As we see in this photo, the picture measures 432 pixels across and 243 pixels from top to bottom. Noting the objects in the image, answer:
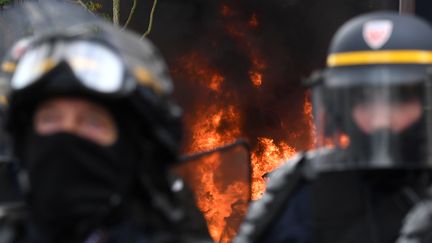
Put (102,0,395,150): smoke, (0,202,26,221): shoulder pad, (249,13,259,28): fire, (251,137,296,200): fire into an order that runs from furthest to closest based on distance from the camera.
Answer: (249,13,259,28): fire, (251,137,296,200): fire, (102,0,395,150): smoke, (0,202,26,221): shoulder pad

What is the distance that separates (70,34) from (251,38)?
17364 millimetres

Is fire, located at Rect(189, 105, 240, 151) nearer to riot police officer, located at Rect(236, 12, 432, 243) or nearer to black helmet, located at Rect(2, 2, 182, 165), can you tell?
riot police officer, located at Rect(236, 12, 432, 243)

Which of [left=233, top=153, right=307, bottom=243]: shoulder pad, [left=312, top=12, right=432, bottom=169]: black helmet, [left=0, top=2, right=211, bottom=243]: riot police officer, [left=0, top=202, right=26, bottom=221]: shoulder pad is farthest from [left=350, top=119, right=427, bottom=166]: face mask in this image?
[left=0, top=202, right=26, bottom=221]: shoulder pad

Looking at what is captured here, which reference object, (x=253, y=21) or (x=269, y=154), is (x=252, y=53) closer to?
(x=253, y=21)

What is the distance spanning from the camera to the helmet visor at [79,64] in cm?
267

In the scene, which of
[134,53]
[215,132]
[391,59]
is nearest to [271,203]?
[391,59]

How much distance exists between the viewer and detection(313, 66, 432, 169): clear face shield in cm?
322

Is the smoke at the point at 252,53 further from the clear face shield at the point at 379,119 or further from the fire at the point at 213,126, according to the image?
the clear face shield at the point at 379,119

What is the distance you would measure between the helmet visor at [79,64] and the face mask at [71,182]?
155 millimetres

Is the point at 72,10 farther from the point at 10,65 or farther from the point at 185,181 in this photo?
the point at 185,181

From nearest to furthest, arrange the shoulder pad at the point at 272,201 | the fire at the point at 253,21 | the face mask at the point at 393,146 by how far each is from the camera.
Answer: the face mask at the point at 393,146 < the shoulder pad at the point at 272,201 < the fire at the point at 253,21

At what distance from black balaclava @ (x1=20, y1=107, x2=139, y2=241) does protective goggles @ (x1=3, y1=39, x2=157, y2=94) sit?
0.50 feet

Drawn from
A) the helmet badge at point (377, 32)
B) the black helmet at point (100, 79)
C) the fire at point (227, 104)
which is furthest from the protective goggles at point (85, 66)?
the fire at point (227, 104)

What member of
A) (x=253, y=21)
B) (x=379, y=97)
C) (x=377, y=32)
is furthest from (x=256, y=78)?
(x=379, y=97)
